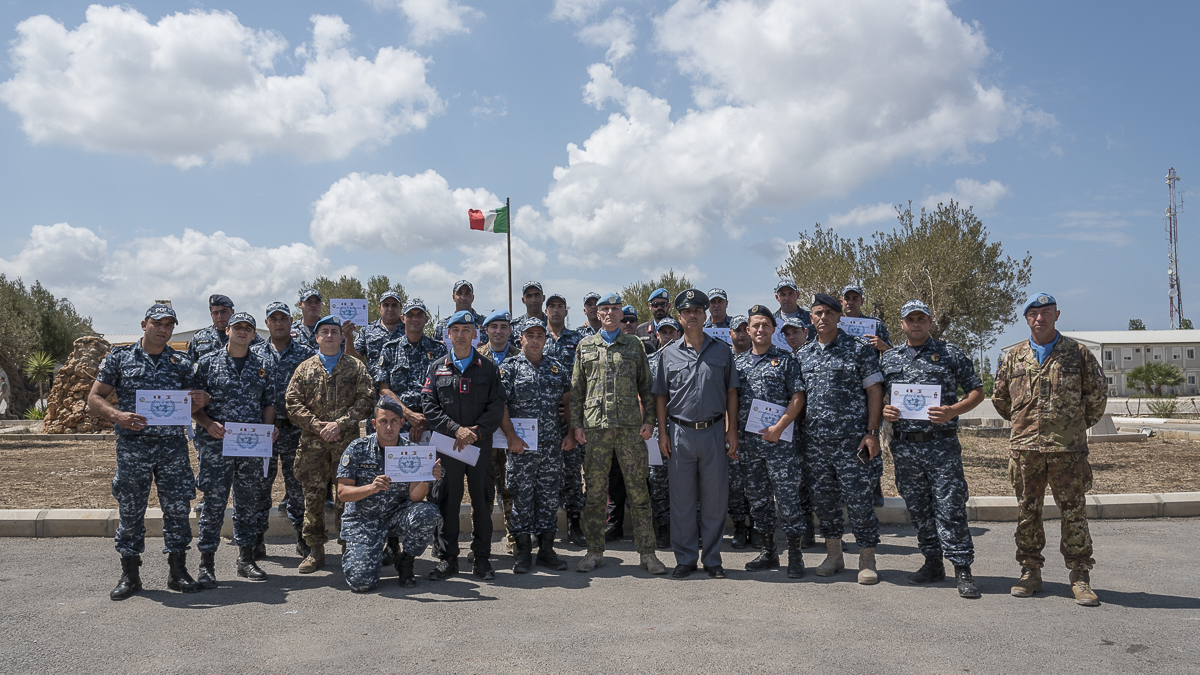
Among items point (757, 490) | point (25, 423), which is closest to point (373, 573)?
point (757, 490)

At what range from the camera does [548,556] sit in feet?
20.8

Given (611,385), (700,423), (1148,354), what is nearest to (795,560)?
(700,423)

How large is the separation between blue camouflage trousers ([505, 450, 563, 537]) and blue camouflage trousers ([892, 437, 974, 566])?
2886 millimetres

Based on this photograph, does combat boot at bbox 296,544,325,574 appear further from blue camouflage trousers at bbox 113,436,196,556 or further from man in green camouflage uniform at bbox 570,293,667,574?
man in green camouflage uniform at bbox 570,293,667,574

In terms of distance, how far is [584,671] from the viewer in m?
3.92

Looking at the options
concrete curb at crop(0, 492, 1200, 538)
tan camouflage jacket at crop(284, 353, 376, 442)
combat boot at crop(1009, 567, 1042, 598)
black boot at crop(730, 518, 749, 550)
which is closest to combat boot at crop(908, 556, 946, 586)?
combat boot at crop(1009, 567, 1042, 598)

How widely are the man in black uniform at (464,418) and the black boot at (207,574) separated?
5.71 feet

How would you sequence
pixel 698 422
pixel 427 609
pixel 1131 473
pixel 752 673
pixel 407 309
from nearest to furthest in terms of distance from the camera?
pixel 752 673 < pixel 427 609 < pixel 698 422 < pixel 407 309 < pixel 1131 473

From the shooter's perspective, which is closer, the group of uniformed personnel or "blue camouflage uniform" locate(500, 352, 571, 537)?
the group of uniformed personnel

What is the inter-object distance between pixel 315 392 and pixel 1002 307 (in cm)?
2409

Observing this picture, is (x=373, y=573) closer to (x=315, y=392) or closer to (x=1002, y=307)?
(x=315, y=392)

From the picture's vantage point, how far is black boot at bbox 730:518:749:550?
706cm

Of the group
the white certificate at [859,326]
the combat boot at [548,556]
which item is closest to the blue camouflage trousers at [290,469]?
the combat boot at [548,556]

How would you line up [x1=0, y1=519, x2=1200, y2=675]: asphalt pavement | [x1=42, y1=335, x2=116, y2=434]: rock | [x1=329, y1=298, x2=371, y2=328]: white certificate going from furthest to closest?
[x1=42, y1=335, x2=116, y2=434]: rock, [x1=329, y1=298, x2=371, y2=328]: white certificate, [x1=0, y1=519, x2=1200, y2=675]: asphalt pavement
